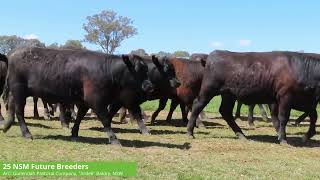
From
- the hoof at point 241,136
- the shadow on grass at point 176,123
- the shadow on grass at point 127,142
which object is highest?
the shadow on grass at point 127,142

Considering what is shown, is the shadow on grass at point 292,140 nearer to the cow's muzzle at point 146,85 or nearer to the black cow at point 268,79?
the black cow at point 268,79

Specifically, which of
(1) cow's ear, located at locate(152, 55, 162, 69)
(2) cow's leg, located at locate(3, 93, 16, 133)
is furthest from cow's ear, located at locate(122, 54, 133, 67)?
(2) cow's leg, located at locate(3, 93, 16, 133)

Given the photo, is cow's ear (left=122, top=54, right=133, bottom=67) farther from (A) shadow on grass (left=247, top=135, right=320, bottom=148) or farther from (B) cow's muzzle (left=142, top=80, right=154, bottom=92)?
(A) shadow on grass (left=247, top=135, right=320, bottom=148)

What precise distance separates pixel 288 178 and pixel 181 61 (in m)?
7.36

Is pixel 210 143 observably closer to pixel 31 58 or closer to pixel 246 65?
pixel 246 65

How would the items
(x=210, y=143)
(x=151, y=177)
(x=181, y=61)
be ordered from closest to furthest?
(x=151, y=177), (x=210, y=143), (x=181, y=61)

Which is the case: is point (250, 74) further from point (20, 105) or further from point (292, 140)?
point (20, 105)

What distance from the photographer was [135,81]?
35.7 ft

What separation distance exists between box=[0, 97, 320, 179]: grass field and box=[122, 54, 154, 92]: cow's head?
1.17m

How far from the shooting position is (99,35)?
73.4m

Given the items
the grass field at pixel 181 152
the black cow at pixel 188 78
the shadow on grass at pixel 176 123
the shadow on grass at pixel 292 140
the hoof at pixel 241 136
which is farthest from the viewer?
the shadow on grass at pixel 176 123

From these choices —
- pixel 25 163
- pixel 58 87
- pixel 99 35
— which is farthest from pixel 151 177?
pixel 99 35

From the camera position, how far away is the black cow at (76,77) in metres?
10.5

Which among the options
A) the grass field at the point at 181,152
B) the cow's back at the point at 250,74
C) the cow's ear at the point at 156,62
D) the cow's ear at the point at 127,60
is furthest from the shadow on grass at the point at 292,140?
the cow's ear at the point at 127,60
